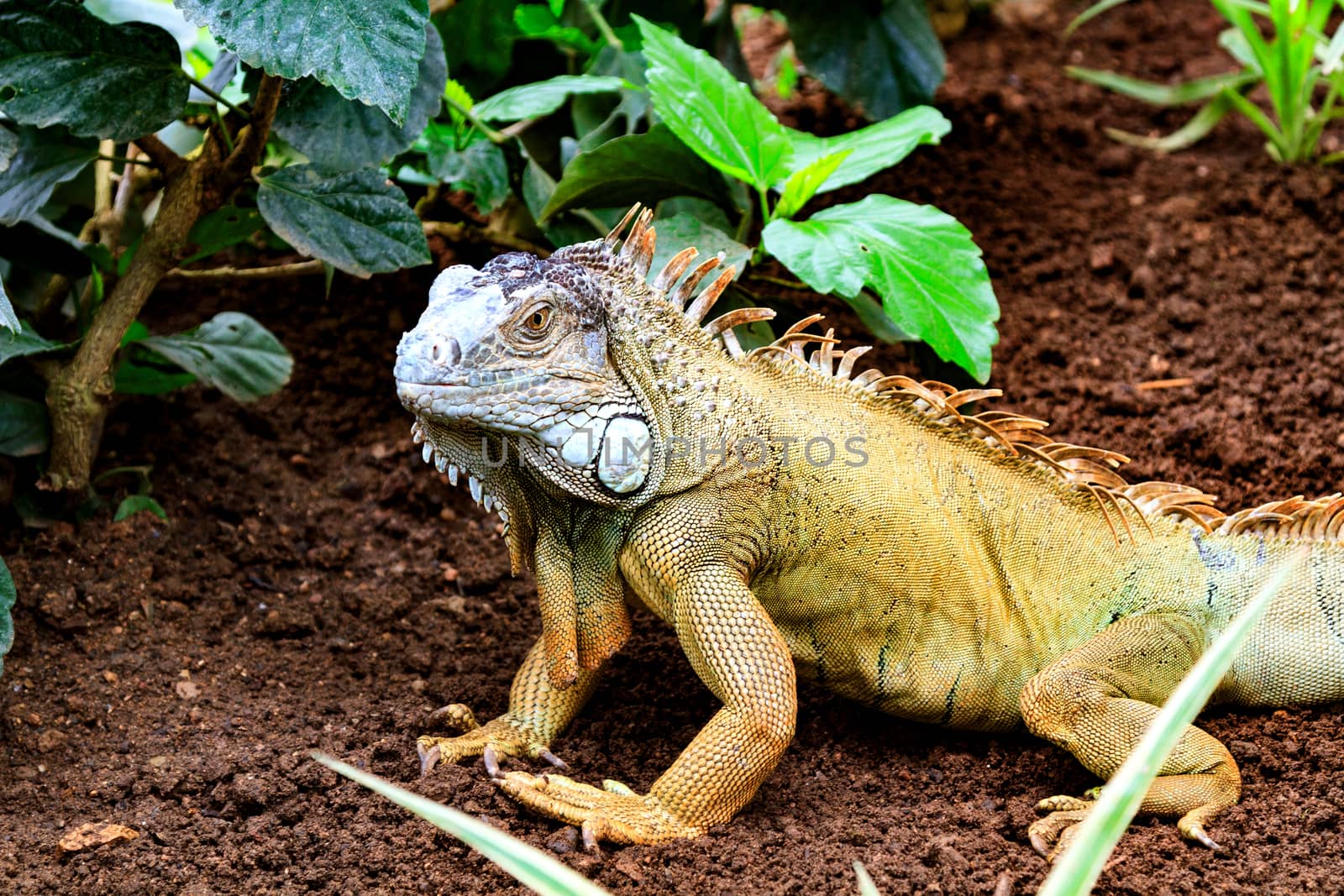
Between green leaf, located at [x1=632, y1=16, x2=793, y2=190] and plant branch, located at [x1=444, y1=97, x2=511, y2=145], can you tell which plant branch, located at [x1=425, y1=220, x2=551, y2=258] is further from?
green leaf, located at [x1=632, y1=16, x2=793, y2=190]

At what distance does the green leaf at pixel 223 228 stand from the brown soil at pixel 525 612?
1149 millimetres

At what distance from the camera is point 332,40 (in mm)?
3910

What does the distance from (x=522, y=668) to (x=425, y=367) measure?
1324 mm

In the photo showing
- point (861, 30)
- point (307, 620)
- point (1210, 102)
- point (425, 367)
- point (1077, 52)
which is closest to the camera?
point (425, 367)

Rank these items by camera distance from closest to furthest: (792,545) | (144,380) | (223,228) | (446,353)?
(446,353) → (792,545) → (223,228) → (144,380)

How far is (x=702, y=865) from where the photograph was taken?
358 cm

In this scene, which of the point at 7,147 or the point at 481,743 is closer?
the point at 481,743

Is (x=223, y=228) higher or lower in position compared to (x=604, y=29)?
lower

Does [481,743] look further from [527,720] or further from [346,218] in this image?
[346,218]

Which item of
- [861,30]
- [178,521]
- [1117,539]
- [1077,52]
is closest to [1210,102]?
[1077,52]

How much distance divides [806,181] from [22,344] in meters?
2.96

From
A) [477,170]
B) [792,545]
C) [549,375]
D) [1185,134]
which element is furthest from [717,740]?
[1185,134]

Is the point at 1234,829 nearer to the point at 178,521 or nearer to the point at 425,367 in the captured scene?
the point at 425,367

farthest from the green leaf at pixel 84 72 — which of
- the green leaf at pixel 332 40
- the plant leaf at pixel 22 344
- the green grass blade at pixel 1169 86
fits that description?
the green grass blade at pixel 1169 86
